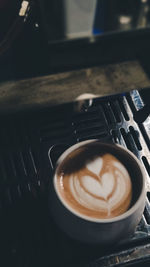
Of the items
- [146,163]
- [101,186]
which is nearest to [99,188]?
[101,186]

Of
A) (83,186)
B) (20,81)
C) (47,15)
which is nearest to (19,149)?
(83,186)

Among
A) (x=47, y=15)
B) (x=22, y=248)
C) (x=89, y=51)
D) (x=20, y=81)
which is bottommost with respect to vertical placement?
(x=22, y=248)

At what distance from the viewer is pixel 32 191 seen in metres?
0.56

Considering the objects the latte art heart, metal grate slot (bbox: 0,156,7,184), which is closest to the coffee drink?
the latte art heart

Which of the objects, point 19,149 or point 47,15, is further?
point 47,15

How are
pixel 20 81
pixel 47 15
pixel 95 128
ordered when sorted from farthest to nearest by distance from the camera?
1. pixel 47 15
2. pixel 20 81
3. pixel 95 128

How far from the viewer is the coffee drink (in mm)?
501

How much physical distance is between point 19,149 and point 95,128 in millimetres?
142

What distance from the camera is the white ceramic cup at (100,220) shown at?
463 millimetres

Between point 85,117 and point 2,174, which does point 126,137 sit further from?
point 2,174

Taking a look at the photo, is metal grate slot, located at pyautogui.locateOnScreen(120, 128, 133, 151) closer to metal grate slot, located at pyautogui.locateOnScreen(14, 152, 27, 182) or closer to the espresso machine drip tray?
the espresso machine drip tray

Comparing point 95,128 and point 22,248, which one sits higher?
point 95,128

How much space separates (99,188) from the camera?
0.52 metres

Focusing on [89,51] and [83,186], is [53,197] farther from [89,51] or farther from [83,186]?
[89,51]
